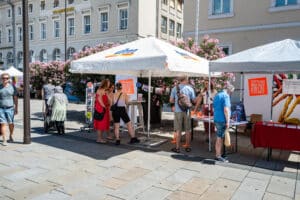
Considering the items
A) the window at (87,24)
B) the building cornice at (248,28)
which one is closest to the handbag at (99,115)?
the building cornice at (248,28)

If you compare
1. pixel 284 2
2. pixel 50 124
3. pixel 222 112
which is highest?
pixel 284 2

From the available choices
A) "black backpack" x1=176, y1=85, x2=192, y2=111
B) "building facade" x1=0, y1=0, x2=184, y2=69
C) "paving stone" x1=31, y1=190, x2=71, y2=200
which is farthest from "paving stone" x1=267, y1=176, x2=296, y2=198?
"building facade" x1=0, y1=0, x2=184, y2=69

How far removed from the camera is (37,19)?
34188mm

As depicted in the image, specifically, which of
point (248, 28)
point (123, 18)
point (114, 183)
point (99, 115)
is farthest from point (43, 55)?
point (114, 183)

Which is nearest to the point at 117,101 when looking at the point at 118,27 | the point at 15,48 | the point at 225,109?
the point at 225,109

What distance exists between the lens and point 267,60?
228 inches

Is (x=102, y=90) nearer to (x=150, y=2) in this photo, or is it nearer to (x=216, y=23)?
(x=216, y=23)

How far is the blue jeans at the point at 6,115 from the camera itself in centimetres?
684

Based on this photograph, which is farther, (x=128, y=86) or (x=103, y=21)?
(x=103, y=21)

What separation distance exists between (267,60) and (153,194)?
12.1 ft

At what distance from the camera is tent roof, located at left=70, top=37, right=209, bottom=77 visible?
597cm

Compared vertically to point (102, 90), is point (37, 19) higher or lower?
higher

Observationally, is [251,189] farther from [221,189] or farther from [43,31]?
[43,31]

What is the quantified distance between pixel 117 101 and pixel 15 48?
36.1 metres
